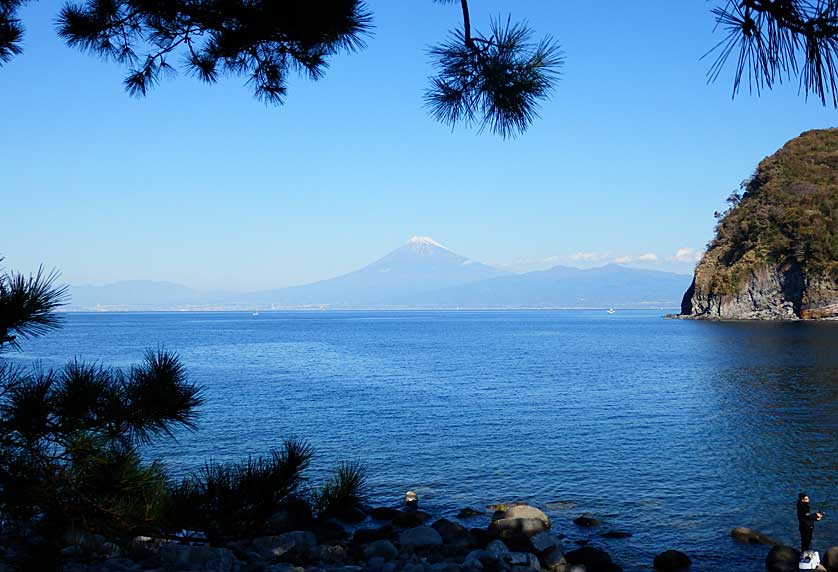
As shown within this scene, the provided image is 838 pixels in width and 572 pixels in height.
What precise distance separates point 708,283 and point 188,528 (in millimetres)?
147057

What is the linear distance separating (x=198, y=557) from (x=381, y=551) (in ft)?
12.1

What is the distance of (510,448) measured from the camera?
24703mm

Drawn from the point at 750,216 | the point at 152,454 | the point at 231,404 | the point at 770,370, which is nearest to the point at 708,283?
the point at 750,216

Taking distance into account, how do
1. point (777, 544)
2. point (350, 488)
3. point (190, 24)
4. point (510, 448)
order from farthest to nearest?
point (510, 448), point (777, 544), point (350, 488), point (190, 24)

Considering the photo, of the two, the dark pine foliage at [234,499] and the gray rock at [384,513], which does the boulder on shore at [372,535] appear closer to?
the gray rock at [384,513]

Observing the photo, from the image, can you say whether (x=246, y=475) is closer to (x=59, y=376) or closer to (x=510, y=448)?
(x=59, y=376)

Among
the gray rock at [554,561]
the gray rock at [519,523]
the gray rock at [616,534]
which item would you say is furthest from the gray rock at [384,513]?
the gray rock at [616,534]

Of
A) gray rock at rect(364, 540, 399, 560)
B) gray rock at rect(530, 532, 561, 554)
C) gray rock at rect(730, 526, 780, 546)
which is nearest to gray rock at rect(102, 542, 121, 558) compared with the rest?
gray rock at rect(364, 540, 399, 560)

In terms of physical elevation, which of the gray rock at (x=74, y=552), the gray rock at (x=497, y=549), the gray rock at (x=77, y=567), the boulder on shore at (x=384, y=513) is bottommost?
the boulder on shore at (x=384, y=513)

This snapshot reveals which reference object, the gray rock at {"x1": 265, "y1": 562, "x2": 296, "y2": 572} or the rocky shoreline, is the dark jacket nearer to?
the rocky shoreline

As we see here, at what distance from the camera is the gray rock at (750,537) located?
14.9 m

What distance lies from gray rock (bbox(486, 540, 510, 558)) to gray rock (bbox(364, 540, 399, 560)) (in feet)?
5.70

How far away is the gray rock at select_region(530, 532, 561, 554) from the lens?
43.6 ft

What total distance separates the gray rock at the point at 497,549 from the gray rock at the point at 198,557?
4899 millimetres
